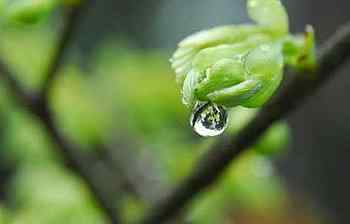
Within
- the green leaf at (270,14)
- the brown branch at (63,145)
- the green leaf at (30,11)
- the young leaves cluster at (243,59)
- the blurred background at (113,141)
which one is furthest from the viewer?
the blurred background at (113,141)

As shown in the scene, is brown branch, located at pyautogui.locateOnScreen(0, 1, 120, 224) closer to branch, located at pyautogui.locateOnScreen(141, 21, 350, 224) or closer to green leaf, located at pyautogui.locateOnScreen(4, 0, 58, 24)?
green leaf, located at pyautogui.locateOnScreen(4, 0, 58, 24)

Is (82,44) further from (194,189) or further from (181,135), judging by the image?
(194,189)

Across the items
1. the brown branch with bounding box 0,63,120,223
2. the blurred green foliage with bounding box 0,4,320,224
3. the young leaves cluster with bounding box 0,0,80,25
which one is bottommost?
the blurred green foliage with bounding box 0,4,320,224

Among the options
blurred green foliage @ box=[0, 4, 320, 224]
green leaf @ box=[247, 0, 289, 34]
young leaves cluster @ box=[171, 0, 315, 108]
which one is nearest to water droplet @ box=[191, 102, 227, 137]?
young leaves cluster @ box=[171, 0, 315, 108]

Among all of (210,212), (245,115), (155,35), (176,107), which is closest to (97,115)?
(176,107)

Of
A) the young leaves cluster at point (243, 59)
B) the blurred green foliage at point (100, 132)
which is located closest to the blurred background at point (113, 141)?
the blurred green foliage at point (100, 132)

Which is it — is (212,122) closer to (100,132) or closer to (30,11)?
(30,11)

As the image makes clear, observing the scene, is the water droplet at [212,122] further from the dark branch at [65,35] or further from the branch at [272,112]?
the dark branch at [65,35]
